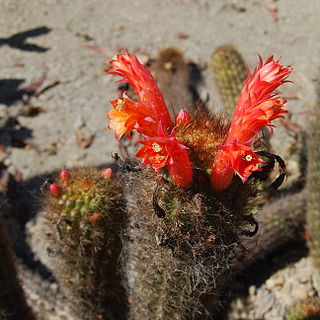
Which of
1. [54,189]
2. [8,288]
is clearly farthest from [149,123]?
[8,288]

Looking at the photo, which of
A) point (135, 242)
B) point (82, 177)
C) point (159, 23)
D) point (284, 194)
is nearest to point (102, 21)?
point (159, 23)

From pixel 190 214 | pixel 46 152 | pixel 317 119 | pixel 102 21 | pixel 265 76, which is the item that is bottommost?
pixel 46 152

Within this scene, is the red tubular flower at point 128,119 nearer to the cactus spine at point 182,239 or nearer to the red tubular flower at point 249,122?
the cactus spine at point 182,239

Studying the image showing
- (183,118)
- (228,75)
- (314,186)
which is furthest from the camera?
(228,75)

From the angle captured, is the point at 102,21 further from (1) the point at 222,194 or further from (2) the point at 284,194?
(1) the point at 222,194

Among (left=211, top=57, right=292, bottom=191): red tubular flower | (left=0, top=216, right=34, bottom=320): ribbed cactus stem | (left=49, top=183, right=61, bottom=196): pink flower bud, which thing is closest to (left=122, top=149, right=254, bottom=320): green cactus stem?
(left=211, top=57, right=292, bottom=191): red tubular flower

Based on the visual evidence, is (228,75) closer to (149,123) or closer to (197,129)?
(197,129)
